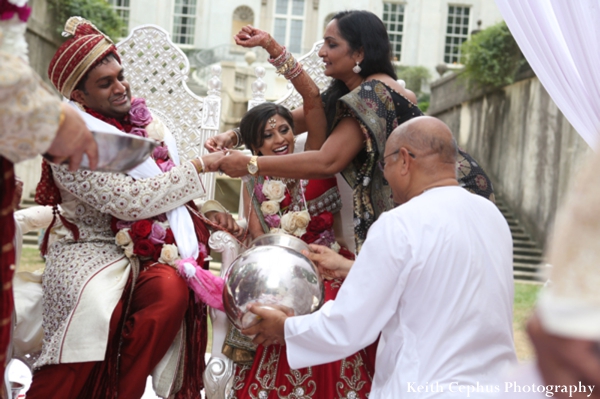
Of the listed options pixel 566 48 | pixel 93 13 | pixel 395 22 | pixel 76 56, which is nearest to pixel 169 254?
pixel 76 56

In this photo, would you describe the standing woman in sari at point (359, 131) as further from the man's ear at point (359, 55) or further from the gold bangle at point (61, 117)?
the gold bangle at point (61, 117)

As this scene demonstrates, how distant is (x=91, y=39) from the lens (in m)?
3.70

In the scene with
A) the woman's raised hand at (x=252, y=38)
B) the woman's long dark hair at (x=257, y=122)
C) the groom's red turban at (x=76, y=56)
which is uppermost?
the woman's raised hand at (x=252, y=38)

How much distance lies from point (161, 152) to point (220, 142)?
1.18 feet

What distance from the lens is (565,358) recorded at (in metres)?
1.16

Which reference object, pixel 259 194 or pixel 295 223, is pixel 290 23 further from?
pixel 295 223

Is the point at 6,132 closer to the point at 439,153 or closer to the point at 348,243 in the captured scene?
the point at 439,153

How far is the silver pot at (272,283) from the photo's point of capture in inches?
115

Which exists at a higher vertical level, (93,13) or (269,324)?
(93,13)

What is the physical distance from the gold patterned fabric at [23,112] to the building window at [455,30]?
2909 cm

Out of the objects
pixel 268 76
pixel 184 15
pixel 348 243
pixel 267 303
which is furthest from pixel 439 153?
pixel 184 15

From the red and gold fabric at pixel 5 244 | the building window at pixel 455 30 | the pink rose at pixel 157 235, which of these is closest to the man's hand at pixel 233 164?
the pink rose at pixel 157 235

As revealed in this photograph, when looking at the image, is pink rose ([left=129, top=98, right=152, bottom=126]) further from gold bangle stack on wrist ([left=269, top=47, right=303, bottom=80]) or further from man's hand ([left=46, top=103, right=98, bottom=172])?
man's hand ([left=46, top=103, right=98, bottom=172])

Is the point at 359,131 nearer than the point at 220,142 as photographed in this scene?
Yes
